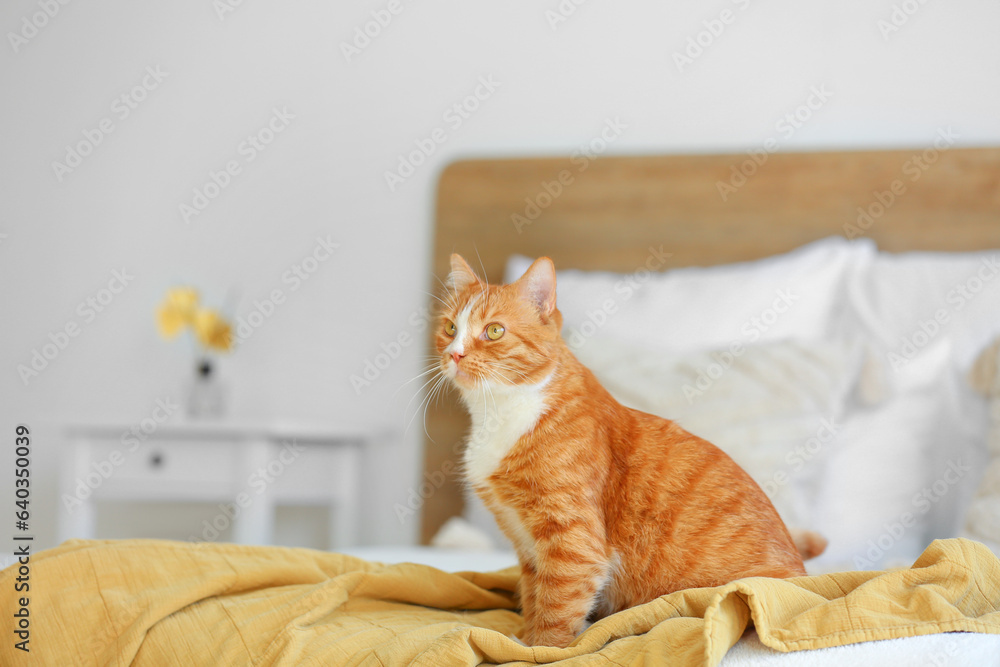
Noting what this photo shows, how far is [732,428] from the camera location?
151cm

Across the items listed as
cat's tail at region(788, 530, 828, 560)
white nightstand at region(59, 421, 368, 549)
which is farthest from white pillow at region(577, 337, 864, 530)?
white nightstand at region(59, 421, 368, 549)

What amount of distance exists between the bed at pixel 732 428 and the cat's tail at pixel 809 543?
0.06 metres

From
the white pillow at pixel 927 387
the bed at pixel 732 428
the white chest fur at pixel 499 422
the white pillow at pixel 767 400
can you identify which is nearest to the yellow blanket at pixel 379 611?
the bed at pixel 732 428

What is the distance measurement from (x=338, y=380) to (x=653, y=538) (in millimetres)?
1813

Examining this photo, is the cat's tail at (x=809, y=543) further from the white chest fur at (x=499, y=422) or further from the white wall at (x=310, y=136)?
the white wall at (x=310, y=136)

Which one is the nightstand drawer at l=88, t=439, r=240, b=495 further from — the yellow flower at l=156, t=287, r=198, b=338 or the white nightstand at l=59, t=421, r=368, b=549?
the yellow flower at l=156, t=287, r=198, b=338

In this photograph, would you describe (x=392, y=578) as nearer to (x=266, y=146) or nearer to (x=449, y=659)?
(x=449, y=659)

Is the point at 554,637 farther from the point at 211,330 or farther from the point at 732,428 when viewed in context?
the point at 211,330

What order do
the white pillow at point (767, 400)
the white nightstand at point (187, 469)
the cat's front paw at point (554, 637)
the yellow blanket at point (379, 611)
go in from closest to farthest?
the yellow blanket at point (379, 611), the cat's front paw at point (554, 637), the white pillow at point (767, 400), the white nightstand at point (187, 469)

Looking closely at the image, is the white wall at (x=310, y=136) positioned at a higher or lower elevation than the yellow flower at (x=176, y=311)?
higher

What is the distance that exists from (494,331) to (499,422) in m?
0.11

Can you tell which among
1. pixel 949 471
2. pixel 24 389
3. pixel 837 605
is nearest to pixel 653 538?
pixel 837 605

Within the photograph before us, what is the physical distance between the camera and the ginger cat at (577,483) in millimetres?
862

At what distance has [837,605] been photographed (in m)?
0.71
